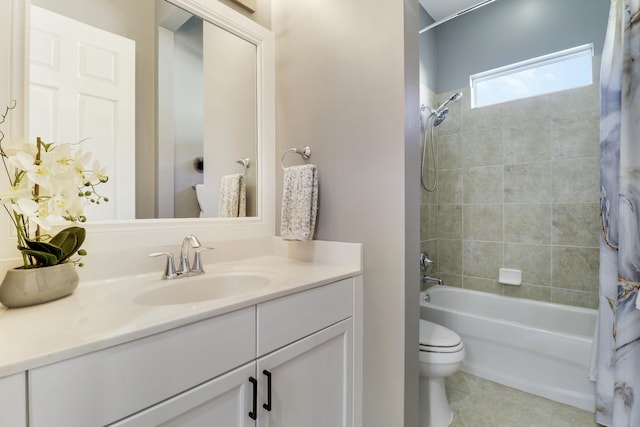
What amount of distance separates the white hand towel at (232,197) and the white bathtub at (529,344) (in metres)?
1.59

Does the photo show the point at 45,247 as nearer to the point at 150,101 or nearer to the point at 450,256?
the point at 150,101

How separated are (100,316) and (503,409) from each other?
6.70ft

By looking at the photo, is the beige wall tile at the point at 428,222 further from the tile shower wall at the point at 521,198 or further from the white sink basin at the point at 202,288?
the white sink basin at the point at 202,288

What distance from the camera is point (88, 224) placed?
3.29ft

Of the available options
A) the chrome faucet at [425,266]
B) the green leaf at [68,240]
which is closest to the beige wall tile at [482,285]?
the chrome faucet at [425,266]

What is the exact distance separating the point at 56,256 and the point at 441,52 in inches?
120

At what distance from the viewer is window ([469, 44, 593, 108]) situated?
A: 209 cm

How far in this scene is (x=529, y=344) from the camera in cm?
183

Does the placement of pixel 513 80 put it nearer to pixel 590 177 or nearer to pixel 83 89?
pixel 590 177

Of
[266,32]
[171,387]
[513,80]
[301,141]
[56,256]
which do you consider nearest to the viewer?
[171,387]

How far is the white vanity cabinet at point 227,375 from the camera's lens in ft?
1.75

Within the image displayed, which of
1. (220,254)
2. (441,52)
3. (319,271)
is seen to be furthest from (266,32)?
(441,52)

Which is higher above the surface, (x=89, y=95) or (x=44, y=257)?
(x=89, y=95)

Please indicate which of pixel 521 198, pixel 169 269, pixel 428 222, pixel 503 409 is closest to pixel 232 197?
pixel 169 269
